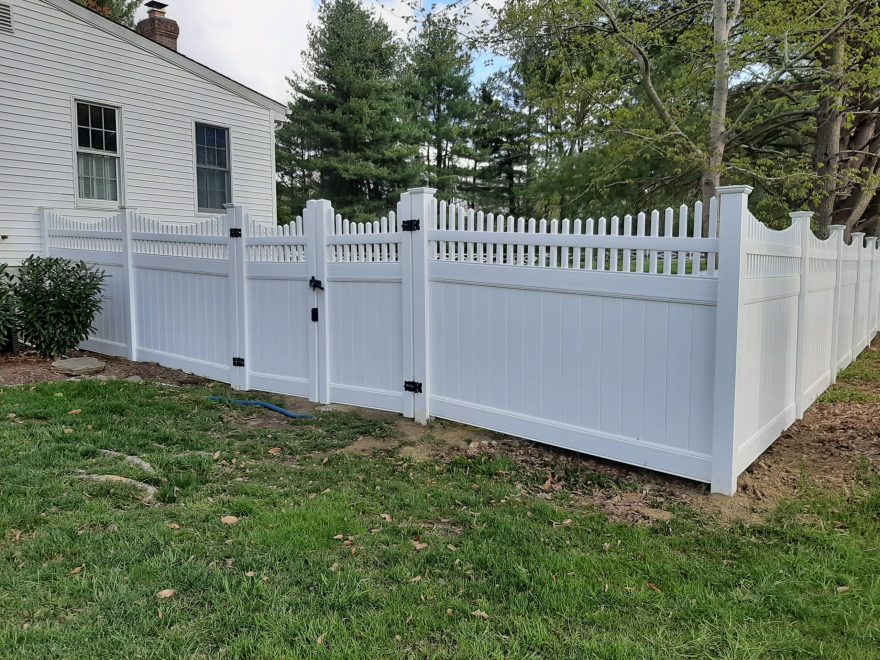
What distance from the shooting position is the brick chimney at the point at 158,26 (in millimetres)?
11438

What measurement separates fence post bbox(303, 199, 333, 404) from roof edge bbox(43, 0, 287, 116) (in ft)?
20.8

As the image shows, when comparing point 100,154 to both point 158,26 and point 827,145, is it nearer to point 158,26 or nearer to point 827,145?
point 158,26

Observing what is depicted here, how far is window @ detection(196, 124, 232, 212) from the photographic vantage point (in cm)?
1139

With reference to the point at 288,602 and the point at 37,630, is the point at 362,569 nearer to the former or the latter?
the point at 288,602

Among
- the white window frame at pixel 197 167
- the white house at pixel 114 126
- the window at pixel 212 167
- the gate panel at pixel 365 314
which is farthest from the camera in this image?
the window at pixel 212 167

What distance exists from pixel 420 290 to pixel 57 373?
179 inches

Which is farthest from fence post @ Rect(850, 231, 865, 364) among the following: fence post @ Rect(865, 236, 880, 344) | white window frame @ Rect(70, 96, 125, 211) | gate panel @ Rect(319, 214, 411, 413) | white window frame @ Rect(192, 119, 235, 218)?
A: white window frame @ Rect(70, 96, 125, 211)

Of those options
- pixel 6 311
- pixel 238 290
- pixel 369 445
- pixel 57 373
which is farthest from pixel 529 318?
pixel 6 311

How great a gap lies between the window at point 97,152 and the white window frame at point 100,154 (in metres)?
0.02

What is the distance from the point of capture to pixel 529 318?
4609mm

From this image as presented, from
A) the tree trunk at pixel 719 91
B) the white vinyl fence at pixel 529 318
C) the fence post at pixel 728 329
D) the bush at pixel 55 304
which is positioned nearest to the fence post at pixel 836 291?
the white vinyl fence at pixel 529 318

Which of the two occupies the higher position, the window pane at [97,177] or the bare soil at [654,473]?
the window pane at [97,177]

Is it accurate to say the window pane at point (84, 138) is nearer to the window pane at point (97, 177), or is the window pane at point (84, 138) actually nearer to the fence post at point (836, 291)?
the window pane at point (97, 177)

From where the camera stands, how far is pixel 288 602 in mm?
2584
